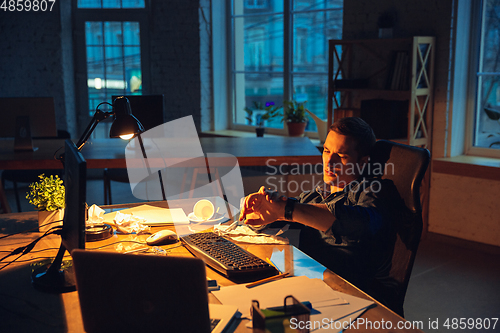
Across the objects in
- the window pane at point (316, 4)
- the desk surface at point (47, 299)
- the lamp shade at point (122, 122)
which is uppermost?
the window pane at point (316, 4)

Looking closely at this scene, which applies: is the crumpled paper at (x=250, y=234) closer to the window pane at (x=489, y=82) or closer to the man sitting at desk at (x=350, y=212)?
the man sitting at desk at (x=350, y=212)

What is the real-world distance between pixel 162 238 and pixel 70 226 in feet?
1.37

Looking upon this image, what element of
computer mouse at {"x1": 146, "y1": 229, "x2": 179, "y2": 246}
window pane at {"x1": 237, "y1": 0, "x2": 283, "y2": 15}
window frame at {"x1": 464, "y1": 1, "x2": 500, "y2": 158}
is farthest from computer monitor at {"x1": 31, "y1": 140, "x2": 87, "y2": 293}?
window pane at {"x1": 237, "y1": 0, "x2": 283, "y2": 15}

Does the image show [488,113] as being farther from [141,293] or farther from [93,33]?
[93,33]

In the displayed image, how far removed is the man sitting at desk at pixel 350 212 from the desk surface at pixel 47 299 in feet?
0.54

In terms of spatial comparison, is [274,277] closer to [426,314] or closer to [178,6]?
[426,314]

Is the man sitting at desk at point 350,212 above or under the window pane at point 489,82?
under

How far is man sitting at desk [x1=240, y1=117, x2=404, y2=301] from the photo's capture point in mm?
1518

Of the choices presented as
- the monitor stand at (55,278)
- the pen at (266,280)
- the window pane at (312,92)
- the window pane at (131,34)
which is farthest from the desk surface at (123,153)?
the window pane at (131,34)

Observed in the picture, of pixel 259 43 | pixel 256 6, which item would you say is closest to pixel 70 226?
pixel 259 43

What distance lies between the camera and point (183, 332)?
970 millimetres

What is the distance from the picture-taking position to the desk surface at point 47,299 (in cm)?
115

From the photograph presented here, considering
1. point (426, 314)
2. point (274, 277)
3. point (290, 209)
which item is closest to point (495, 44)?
point (426, 314)

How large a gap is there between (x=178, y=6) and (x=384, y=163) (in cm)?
431
